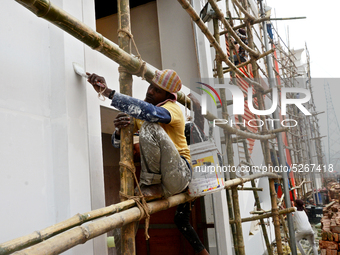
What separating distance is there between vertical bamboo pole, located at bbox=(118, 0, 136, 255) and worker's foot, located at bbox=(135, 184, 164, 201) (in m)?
0.11

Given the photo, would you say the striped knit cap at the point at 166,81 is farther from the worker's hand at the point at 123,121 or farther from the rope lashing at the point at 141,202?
the rope lashing at the point at 141,202

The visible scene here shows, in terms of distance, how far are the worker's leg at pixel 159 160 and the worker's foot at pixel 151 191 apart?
1.1 inches

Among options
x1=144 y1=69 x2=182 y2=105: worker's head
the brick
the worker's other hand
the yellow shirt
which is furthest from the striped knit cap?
the brick

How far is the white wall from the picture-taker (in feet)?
5.14

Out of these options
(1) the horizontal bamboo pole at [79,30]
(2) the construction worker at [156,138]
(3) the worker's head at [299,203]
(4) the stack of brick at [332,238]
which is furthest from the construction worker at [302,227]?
(1) the horizontal bamboo pole at [79,30]

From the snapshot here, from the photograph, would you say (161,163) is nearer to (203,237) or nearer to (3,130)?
(3,130)

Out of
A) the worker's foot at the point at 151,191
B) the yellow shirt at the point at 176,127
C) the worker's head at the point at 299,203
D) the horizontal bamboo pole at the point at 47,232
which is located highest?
the yellow shirt at the point at 176,127

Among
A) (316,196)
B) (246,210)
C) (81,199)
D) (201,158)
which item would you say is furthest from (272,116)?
(316,196)

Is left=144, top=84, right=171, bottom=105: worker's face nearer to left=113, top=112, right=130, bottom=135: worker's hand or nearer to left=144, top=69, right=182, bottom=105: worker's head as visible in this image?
left=144, top=69, right=182, bottom=105: worker's head

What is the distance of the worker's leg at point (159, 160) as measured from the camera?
185 centimetres

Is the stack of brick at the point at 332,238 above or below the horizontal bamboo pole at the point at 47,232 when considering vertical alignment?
below

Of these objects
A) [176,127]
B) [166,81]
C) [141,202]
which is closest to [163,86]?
[166,81]

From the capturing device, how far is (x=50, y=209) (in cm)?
176

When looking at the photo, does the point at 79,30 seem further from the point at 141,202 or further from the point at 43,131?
the point at 141,202
